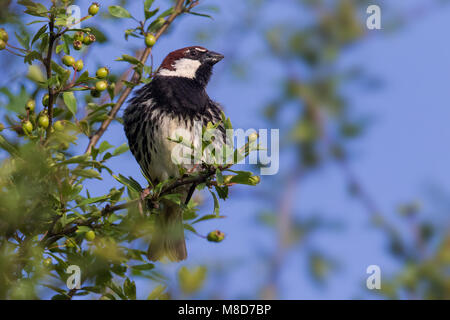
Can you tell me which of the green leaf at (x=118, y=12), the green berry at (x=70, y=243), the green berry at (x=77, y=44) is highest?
the green leaf at (x=118, y=12)

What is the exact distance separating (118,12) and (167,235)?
1099mm

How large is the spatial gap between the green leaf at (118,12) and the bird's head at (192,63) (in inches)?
49.8

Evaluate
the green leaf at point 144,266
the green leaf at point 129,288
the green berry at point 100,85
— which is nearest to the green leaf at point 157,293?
the green leaf at point 129,288

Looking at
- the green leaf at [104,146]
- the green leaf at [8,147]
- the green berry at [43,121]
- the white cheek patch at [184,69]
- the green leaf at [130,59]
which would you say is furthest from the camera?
the white cheek patch at [184,69]

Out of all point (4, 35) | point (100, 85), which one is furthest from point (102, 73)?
point (4, 35)

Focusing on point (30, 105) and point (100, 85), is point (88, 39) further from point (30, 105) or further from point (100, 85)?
point (30, 105)

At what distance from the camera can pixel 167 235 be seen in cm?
253

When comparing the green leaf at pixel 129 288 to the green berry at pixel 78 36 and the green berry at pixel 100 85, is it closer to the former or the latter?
the green berry at pixel 100 85

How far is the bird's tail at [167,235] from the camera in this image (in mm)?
2559

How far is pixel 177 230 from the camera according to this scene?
8.63 feet

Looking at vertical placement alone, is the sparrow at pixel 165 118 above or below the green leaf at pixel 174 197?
above

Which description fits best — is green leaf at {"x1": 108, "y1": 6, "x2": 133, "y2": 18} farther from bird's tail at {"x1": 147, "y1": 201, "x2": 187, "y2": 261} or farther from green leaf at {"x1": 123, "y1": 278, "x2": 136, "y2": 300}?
green leaf at {"x1": 123, "y1": 278, "x2": 136, "y2": 300}

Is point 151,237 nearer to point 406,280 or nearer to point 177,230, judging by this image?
point 177,230
